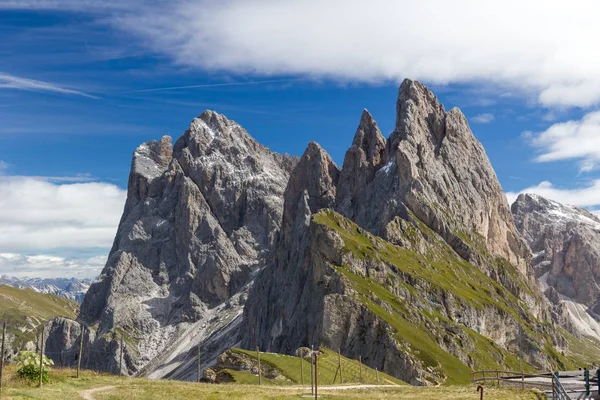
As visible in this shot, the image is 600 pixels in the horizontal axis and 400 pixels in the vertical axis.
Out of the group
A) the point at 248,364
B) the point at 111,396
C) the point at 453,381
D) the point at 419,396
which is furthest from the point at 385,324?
the point at 111,396

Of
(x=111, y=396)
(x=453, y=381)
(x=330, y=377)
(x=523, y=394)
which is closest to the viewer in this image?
(x=111, y=396)

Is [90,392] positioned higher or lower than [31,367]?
lower

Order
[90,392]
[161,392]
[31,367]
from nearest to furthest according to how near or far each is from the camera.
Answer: [90,392] → [31,367] → [161,392]

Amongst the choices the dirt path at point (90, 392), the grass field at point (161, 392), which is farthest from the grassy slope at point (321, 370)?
the dirt path at point (90, 392)

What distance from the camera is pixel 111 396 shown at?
55375 millimetres

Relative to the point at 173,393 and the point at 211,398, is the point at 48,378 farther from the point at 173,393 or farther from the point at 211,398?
the point at 211,398

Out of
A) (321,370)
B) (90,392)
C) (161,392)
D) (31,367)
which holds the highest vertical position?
(31,367)

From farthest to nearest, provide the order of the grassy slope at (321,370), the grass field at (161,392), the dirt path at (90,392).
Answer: the grassy slope at (321,370) → the grass field at (161,392) → the dirt path at (90,392)

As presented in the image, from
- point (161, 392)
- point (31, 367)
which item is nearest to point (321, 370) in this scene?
point (161, 392)

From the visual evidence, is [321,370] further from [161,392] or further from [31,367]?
[31,367]

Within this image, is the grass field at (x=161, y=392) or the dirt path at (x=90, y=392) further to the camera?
the grass field at (x=161, y=392)

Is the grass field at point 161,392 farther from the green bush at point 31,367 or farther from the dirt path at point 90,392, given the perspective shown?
the green bush at point 31,367

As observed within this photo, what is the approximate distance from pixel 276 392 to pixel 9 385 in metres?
25.5

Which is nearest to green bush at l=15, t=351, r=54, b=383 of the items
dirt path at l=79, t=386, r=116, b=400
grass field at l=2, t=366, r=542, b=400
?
grass field at l=2, t=366, r=542, b=400
